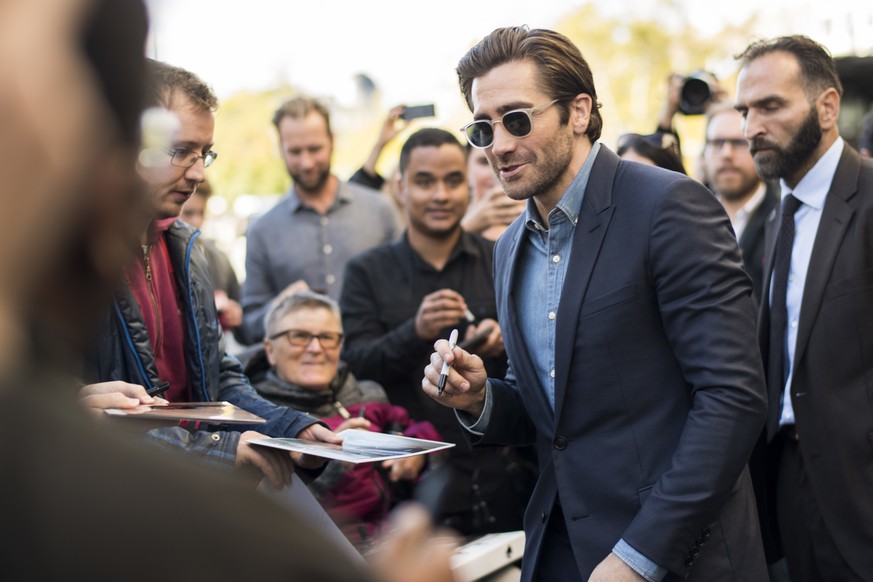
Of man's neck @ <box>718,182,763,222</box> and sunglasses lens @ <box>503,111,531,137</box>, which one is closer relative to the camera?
sunglasses lens @ <box>503,111,531,137</box>

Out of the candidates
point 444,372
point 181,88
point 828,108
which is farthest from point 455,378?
point 828,108

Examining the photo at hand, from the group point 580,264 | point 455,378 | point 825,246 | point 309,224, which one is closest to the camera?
point 580,264

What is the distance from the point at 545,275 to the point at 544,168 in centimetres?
32

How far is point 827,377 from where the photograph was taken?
11.9 feet

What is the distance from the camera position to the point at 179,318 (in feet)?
10.9

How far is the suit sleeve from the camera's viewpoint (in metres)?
2.66

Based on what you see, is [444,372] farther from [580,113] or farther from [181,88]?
[181,88]

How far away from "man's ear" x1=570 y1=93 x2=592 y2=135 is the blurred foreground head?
7.98ft

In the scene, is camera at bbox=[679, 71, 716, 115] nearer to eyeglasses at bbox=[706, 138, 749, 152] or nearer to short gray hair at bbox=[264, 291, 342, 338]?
eyeglasses at bbox=[706, 138, 749, 152]

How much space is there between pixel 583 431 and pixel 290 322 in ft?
6.99

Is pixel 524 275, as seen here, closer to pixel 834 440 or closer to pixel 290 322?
pixel 834 440

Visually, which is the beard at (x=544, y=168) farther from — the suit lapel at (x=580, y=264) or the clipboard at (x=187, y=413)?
the clipboard at (x=187, y=413)

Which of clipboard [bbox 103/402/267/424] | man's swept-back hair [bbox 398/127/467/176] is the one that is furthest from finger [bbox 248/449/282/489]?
man's swept-back hair [bbox 398/127/467/176]

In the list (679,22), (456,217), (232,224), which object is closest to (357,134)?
(232,224)
